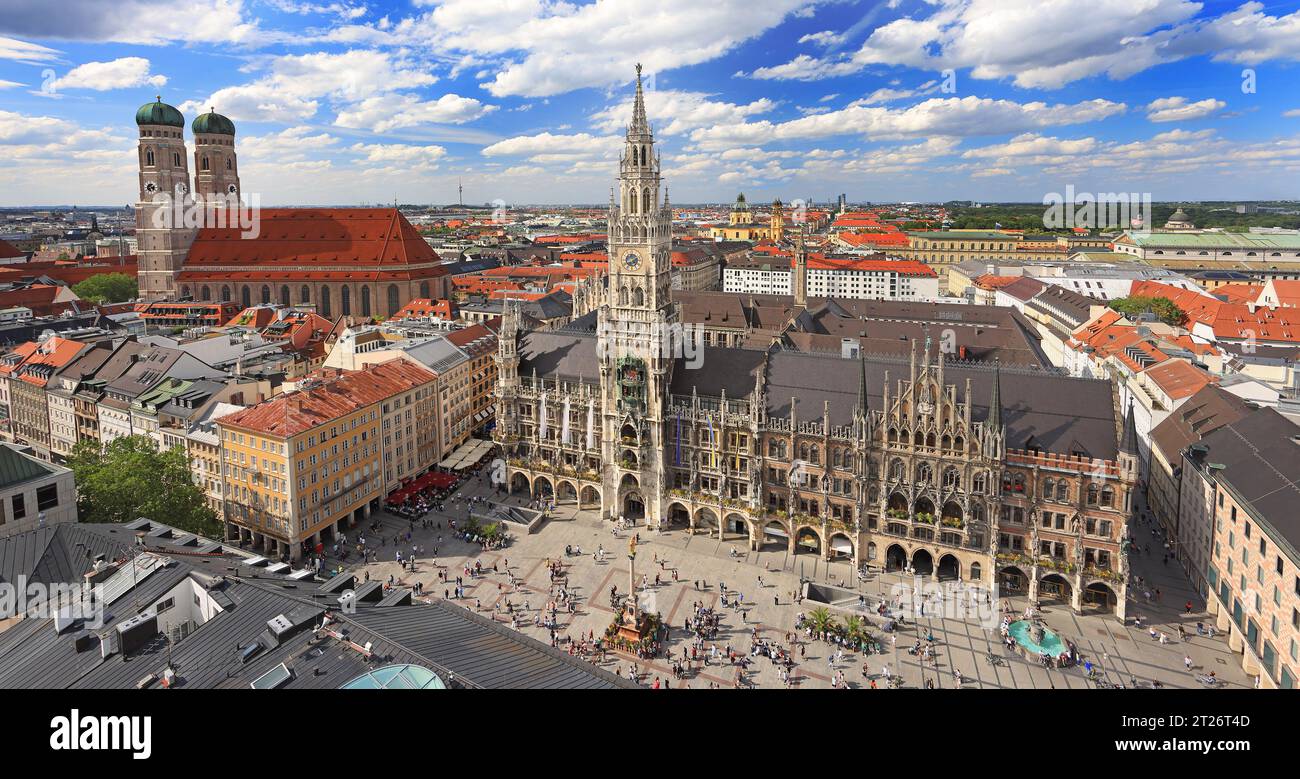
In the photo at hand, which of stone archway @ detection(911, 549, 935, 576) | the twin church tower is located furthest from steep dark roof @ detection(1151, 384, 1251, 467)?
Result: the twin church tower

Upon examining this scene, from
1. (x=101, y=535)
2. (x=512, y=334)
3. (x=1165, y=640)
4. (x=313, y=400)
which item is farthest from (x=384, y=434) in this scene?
(x=1165, y=640)

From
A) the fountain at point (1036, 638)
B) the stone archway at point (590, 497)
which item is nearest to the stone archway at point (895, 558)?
the fountain at point (1036, 638)

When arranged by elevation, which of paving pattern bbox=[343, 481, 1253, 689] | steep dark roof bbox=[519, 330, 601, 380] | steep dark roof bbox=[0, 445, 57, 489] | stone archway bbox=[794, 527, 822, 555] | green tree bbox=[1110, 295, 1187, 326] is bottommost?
paving pattern bbox=[343, 481, 1253, 689]

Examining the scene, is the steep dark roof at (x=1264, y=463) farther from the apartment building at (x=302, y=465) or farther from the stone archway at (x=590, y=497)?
the apartment building at (x=302, y=465)

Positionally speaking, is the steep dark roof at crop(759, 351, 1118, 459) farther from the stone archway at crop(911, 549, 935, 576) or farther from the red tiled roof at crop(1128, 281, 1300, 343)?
the red tiled roof at crop(1128, 281, 1300, 343)
